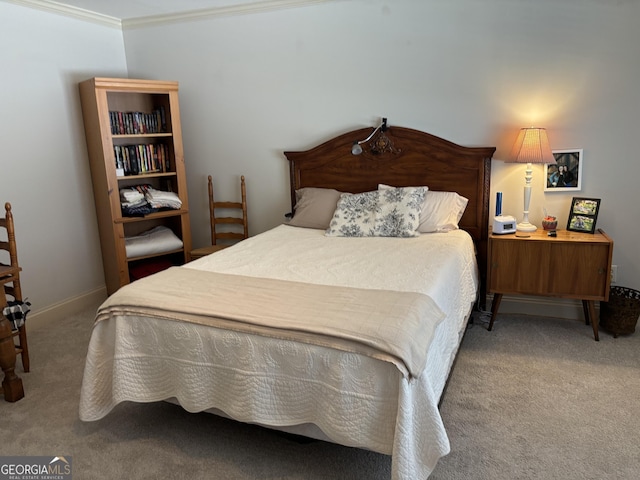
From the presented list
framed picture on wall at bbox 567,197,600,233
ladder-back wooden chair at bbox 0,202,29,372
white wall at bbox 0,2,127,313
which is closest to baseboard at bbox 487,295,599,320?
framed picture on wall at bbox 567,197,600,233

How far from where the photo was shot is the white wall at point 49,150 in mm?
3291

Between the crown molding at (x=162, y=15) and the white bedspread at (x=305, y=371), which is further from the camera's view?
the crown molding at (x=162, y=15)

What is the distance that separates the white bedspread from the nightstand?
18.7 inches

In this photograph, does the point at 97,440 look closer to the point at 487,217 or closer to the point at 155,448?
the point at 155,448

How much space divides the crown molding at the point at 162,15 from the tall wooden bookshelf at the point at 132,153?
55 centimetres

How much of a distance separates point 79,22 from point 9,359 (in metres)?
2.64

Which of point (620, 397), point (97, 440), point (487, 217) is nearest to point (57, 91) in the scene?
point (97, 440)

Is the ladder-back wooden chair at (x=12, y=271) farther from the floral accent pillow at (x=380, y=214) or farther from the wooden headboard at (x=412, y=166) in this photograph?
the wooden headboard at (x=412, y=166)

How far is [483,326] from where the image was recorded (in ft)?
10.7

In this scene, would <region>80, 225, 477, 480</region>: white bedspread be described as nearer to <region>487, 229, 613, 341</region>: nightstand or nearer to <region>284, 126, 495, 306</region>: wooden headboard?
<region>487, 229, 613, 341</region>: nightstand

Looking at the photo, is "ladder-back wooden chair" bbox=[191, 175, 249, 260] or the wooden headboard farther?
"ladder-back wooden chair" bbox=[191, 175, 249, 260]

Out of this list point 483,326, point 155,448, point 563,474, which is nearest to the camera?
point 563,474

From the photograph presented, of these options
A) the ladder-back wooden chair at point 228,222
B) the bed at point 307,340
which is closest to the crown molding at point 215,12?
the ladder-back wooden chair at point 228,222

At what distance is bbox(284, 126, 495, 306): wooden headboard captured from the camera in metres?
3.37
